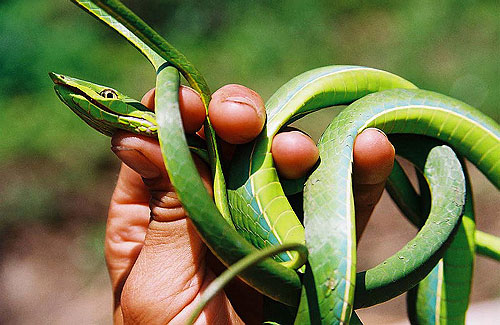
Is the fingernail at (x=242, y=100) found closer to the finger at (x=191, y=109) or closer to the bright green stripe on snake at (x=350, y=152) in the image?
the finger at (x=191, y=109)

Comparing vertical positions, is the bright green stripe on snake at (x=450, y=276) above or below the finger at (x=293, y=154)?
below

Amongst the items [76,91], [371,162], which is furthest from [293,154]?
[76,91]

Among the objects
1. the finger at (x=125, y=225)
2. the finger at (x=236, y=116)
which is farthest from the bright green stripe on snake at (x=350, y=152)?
the finger at (x=125, y=225)

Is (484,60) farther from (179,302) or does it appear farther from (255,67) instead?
(179,302)

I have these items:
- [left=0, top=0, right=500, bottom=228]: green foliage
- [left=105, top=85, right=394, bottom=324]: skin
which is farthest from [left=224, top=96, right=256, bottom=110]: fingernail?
[left=0, top=0, right=500, bottom=228]: green foliage

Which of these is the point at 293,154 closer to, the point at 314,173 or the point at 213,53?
the point at 314,173

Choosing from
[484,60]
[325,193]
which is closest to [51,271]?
[325,193]

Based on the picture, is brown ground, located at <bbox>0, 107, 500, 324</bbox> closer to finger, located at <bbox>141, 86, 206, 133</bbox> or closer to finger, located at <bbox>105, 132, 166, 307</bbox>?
finger, located at <bbox>105, 132, 166, 307</bbox>
